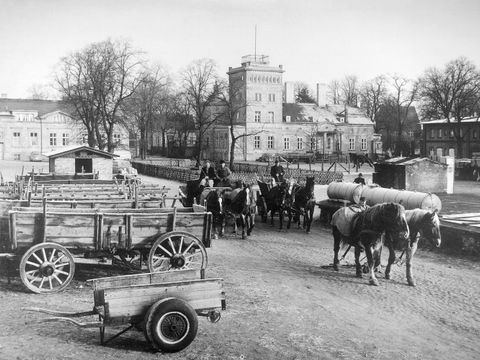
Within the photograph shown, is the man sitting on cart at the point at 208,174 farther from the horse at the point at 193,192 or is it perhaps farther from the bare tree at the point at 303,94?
the bare tree at the point at 303,94

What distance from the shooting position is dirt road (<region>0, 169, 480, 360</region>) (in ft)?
24.8

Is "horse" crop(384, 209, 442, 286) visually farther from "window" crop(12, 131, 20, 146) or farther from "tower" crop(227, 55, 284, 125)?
"window" crop(12, 131, 20, 146)

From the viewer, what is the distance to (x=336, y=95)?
108 metres

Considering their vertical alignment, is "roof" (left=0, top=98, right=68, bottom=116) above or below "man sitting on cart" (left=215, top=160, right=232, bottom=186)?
above

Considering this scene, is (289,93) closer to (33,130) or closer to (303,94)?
(303,94)

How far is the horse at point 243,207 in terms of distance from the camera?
1761cm

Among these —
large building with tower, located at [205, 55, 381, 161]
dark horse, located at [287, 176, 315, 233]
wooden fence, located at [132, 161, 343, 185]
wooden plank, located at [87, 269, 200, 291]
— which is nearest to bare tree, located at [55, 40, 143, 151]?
wooden fence, located at [132, 161, 343, 185]

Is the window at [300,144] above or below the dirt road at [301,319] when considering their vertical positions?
above

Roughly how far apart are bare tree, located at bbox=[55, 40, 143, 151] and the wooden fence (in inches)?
205

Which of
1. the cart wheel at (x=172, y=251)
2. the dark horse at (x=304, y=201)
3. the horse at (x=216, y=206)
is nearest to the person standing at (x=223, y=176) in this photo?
the dark horse at (x=304, y=201)

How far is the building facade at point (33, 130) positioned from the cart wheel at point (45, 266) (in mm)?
60414

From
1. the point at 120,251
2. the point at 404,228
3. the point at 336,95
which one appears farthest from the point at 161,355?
the point at 336,95

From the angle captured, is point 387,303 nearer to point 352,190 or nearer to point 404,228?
point 404,228

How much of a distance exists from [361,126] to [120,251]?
69559 mm
